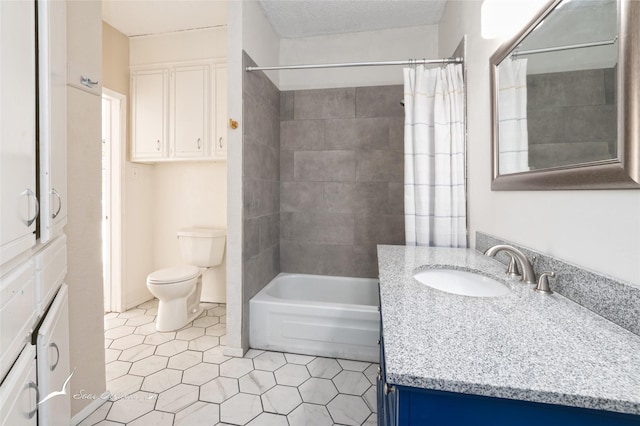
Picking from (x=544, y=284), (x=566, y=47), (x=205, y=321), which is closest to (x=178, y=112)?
(x=205, y=321)

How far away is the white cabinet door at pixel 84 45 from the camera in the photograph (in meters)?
1.30

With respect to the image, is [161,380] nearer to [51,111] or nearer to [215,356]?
[215,356]

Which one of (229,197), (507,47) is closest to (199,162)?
(229,197)

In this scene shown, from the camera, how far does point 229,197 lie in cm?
207

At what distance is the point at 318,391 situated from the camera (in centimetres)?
170

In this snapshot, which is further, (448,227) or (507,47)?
(448,227)

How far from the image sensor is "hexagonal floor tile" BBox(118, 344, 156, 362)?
203 centimetres

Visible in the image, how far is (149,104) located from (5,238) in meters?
2.64

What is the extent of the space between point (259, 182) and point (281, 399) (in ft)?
4.91

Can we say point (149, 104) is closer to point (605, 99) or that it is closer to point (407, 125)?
point (407, 125)

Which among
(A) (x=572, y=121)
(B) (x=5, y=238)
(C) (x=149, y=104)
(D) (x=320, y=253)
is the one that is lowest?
(D) (x=320, y=253)

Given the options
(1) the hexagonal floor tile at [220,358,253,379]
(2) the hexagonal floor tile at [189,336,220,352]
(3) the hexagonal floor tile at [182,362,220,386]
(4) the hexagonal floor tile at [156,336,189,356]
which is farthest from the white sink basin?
(4) the hexagonal floor tile at [156,336,189,356]

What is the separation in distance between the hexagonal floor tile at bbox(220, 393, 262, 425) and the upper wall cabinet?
6.42 feet

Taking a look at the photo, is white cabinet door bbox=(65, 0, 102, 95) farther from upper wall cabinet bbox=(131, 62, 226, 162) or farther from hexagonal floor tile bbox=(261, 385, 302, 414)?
hexagonal floor tile bbox=(261, 385, 302, 414)
